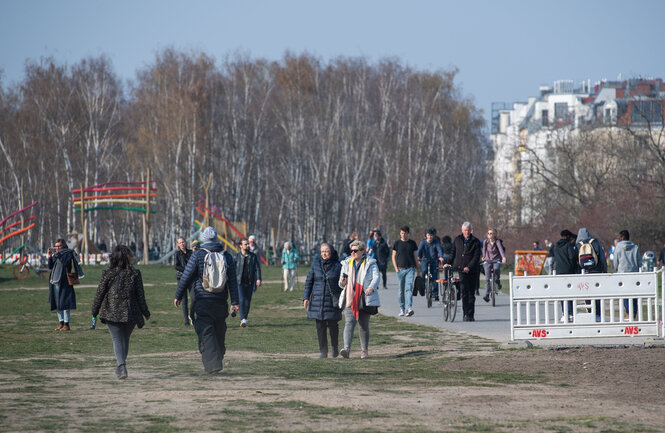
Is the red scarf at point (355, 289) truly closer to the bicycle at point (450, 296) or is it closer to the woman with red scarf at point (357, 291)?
the woman with red scarf at point (357, 291)

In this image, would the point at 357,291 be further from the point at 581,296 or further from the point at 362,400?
the point at 362,400

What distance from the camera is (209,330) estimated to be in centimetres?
1246

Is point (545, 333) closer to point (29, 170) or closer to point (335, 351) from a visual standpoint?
point (335, 351)

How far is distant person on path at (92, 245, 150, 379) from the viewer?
1235 cm

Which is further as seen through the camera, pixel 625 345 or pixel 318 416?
pixel 625 345

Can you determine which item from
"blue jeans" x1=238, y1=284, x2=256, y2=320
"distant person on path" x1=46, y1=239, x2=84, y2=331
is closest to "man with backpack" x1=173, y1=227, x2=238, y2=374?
"distant person on path" x1=46, y1=239, x2=84, y2=331

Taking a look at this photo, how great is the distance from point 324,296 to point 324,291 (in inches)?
2.8

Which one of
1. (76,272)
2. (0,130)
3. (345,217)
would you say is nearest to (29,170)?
(0,130)

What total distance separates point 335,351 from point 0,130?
214 ft

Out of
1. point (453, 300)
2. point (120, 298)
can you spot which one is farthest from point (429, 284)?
point (120, 298)

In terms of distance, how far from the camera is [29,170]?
76.4m

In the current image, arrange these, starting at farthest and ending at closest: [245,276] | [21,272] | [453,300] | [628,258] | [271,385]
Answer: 1. [21,272]
2. [628,258]
3. [453,300]
4. [245,276]
5. [271,385]

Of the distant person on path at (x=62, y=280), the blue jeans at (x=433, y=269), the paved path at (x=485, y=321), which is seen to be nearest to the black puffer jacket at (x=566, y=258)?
the paved path at (x=485, y=321)

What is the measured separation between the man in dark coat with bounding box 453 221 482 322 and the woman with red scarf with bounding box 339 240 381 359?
5639 millimetres
